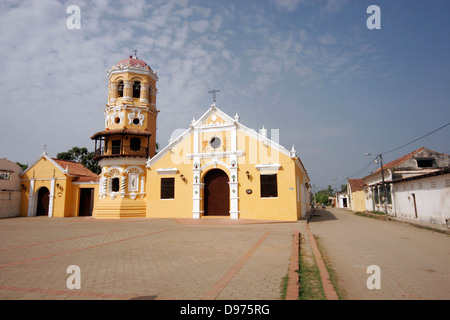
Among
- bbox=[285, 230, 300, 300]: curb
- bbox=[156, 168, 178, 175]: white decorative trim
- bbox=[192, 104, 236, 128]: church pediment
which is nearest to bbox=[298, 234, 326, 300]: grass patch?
bbox=[285, 230, 300, 300]: curb

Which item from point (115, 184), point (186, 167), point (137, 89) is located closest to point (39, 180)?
point (115, 184)

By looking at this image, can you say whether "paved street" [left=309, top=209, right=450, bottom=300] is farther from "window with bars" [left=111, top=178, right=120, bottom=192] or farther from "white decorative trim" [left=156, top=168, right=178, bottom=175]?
"window with bars" [left=111, top=178, right=120, bottom=192]

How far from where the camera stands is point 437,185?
15.7m

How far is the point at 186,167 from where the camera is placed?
2025 centimetres

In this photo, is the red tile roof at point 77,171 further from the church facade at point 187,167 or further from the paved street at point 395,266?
the paved street at point 395,266

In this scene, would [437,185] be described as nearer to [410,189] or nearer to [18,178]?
[410,189]

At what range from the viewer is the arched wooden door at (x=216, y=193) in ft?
65.1

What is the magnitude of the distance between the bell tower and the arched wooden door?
5256mm

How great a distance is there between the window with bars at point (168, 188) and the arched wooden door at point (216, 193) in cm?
235

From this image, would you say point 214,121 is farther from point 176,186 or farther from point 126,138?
point 126,138

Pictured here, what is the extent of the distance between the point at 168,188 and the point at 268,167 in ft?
24.3

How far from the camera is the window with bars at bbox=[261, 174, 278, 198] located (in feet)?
60.4
